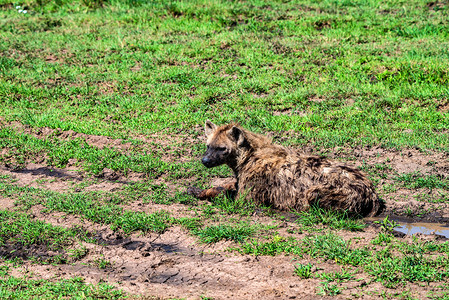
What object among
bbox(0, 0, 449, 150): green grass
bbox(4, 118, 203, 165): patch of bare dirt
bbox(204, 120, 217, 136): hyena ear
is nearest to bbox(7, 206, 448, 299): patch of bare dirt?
bbox(204, 120, 217, 136): hyena ear

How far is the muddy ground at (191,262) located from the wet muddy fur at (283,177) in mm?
258

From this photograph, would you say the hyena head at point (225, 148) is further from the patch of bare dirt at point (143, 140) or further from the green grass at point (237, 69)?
the green grass at point (237, 69)

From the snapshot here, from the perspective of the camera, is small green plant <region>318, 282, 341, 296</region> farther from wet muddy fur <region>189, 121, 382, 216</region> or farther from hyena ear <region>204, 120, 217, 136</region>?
hyena ear <region>204, 120, 217, 136</region>

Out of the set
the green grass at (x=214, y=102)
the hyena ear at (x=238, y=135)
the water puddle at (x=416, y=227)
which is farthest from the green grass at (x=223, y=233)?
the water puddle at (x=416, y=227)

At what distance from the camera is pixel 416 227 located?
5.57m

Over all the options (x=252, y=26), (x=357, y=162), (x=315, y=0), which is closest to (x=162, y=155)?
(x=357, y=162)

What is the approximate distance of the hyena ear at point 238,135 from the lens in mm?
6113

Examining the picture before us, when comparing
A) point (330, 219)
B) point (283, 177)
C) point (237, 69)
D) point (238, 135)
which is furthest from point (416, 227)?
point (237, 69)

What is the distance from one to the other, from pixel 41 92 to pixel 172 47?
264cm

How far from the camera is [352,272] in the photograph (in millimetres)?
4461

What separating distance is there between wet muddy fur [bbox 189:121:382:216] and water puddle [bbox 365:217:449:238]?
0.75 ft

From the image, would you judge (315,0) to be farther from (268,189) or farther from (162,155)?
(268,189)

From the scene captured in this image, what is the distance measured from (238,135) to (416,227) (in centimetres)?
203

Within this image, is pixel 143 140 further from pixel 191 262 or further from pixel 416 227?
pixel 416 227
